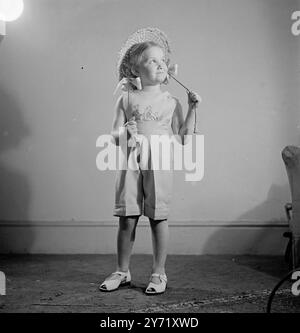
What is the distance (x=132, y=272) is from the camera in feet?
7.34

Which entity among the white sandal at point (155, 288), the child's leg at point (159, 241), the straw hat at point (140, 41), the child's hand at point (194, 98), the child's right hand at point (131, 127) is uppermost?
the straw hat at point (140, 41)

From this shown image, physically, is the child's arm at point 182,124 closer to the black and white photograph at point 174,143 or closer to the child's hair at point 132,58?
the child's hair at point 132,58

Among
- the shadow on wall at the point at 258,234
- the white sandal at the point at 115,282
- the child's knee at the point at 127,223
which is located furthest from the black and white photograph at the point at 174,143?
the child's knee at the point at 127,223

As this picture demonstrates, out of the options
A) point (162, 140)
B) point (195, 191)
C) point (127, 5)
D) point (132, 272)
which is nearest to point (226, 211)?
point (195, 191)

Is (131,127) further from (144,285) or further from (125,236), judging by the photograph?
(144,285)

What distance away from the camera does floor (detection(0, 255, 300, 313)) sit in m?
1.63

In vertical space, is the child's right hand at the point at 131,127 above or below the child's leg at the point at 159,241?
above

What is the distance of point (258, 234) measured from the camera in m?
2.69

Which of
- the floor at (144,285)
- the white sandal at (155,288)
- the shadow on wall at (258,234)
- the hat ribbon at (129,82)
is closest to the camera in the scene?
the floor at (144,285)

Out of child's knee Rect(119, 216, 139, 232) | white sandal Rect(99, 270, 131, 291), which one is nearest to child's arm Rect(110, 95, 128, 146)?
child's knee Rect(119, 216, 139, 232)

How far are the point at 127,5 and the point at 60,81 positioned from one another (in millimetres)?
660

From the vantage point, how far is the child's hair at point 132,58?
1857 millimetres

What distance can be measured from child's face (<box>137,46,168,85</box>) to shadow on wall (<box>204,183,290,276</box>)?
4.04 ft

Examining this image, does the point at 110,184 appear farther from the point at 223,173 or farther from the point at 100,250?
the point at 223,173
